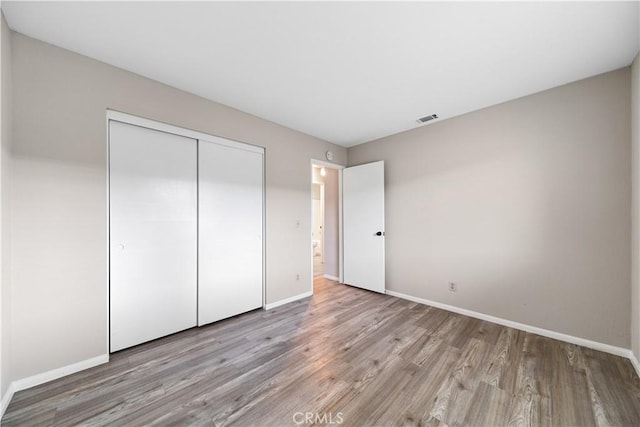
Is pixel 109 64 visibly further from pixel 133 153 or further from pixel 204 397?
pixel 204 397

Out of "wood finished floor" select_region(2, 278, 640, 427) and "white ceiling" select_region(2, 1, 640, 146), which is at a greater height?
"white ceiling" select_region(2, 1, 640, 146)

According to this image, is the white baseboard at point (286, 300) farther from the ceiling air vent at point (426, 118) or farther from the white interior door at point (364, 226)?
the ceiling air vent at point (426, 118)

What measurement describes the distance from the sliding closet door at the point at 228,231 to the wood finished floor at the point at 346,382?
408mm

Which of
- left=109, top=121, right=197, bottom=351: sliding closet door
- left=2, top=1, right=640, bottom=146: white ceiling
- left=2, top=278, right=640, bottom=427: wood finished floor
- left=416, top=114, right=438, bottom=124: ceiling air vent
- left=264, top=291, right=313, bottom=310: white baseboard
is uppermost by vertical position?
left=2, top=1, right=640, bottom=146: white ceiling

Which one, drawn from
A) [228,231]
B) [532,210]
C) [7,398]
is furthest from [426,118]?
[7,398]

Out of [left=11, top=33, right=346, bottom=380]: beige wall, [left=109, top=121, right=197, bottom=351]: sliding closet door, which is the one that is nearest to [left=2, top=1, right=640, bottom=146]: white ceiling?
[left=11, top=33, right=346, bottom=380]: beige wall

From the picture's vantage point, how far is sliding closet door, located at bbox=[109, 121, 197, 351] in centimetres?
204

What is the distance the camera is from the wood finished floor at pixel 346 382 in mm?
1429

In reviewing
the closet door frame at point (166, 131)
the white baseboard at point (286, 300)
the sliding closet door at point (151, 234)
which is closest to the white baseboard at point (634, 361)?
the white baseboard at point (286, 300)

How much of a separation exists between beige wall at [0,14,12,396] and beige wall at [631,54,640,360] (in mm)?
4461

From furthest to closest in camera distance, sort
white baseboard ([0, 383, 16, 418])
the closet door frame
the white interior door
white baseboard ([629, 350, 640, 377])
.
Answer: the white interior door
the closet door frame
white baseboard ([629, 350, 640, 377])
white baseboard ([0, 383, 16, 418])

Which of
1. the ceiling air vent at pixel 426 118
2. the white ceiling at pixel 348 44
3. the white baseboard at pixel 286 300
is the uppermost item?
the white ceiling at pixel 348 44

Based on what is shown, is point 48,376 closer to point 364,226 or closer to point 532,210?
point 364,226

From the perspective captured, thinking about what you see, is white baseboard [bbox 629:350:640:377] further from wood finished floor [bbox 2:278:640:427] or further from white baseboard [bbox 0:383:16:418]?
white baseboard [bbox 0:383:16:418]
